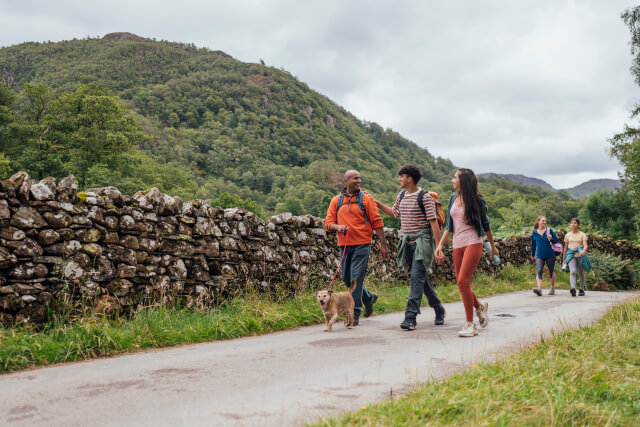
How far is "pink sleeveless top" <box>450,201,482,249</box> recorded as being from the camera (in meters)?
5.54

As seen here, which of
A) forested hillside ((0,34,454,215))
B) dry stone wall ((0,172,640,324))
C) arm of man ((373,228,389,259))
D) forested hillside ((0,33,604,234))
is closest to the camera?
dry stone wall ((0,172,640,324))

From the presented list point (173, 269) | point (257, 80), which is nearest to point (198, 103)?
point (257, 80)

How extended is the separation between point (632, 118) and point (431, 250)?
2737 cm

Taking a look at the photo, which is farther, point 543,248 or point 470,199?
point 543,248

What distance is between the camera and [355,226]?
643 centimetres

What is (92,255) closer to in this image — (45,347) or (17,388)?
(45,347)

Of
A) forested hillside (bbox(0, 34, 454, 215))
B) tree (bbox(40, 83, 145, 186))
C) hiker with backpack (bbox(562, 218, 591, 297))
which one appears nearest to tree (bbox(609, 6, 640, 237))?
hiker with backpack (bbox(562, 218, 591, 297))

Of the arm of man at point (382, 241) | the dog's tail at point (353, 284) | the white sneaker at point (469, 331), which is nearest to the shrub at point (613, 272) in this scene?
the arm of man at point (382, 241)

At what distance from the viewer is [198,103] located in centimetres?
12469

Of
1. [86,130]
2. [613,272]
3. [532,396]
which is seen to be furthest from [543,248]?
[86,130]

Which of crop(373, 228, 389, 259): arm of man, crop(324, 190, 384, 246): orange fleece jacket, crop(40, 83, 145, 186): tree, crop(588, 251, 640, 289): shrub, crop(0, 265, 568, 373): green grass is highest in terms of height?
crop(40, 83, 145, 186): tree

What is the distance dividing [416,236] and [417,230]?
3.4 inches

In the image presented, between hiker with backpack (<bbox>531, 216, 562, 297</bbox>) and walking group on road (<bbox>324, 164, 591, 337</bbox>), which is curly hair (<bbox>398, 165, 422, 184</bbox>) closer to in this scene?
walking group on road (<bbox>324, 164, 591, 337</bbox>)

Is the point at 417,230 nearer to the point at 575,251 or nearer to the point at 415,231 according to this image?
the point at 415,231
